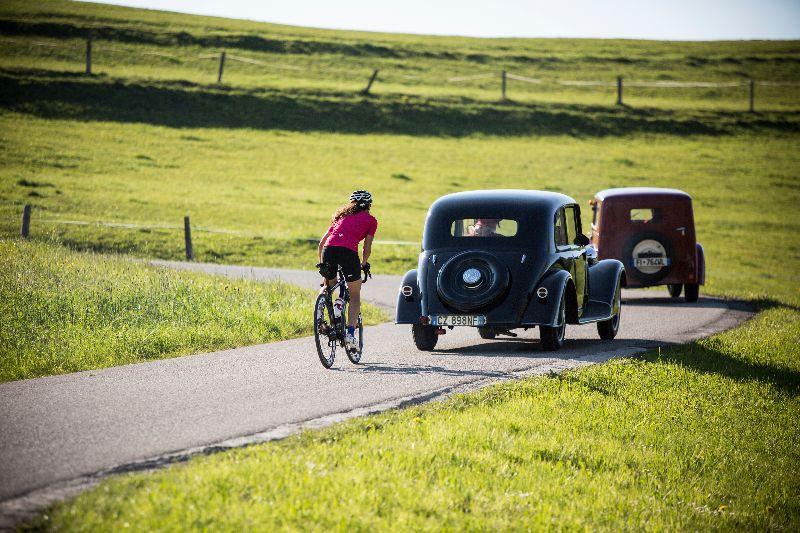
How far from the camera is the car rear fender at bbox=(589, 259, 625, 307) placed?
1476cm

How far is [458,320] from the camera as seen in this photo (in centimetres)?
1282

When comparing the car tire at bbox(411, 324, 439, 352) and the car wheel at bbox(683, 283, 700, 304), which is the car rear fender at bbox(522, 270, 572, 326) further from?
the car wheel at bbox(683, 283, 700, 304)

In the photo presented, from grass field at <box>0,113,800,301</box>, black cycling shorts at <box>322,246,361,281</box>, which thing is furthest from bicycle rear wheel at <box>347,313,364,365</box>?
grass field at <box>0,113,800,301</box>

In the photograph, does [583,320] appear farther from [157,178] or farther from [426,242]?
[157,178]

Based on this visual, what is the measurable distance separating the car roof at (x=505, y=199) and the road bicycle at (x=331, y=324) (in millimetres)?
2544

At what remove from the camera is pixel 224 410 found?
8.78 m

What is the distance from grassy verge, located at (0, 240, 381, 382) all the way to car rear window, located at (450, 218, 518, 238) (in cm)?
283

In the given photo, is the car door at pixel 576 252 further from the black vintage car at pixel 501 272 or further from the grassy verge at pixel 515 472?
the grassy verge at pixel 515 472

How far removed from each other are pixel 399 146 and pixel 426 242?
115 feet

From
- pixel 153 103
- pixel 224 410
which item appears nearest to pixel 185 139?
pixel 153 103

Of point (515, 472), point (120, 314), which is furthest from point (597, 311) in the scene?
point (515, 472)

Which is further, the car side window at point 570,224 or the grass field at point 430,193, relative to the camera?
the car side window at point 570,224

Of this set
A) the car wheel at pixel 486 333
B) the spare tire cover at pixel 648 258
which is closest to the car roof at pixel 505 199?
the car wheel at pixel 486 333

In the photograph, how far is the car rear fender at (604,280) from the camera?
1476 centimetres
